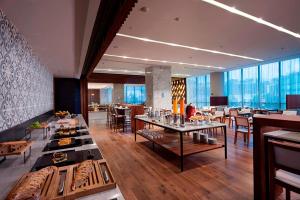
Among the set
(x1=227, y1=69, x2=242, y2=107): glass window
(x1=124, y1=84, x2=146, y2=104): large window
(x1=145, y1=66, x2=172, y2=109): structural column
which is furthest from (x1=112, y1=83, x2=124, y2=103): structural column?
(x1=227, y1=69, x2=242, y2=107): glass window

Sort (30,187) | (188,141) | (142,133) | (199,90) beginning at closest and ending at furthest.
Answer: (30,187), (188,141), (142,133), (199,90)

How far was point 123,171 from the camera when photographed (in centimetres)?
291

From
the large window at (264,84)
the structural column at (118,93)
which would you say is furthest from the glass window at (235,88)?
Result: the structural column at (118,93)

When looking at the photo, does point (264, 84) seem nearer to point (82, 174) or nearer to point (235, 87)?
point (235, 87)

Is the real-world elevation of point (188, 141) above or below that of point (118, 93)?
below

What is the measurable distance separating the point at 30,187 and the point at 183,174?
2.39 meters

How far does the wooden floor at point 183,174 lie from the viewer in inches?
85.0

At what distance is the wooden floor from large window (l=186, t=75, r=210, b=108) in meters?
7.31

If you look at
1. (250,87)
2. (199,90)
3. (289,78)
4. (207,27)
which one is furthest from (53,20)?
(199,90)

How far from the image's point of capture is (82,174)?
2.96 ft

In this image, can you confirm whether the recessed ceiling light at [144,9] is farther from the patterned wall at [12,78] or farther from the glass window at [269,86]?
the glass window at [269,86]

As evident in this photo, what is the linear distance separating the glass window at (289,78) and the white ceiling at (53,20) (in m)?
7.73

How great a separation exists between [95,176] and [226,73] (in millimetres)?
9825

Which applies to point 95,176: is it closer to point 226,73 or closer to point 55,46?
point 55,46
